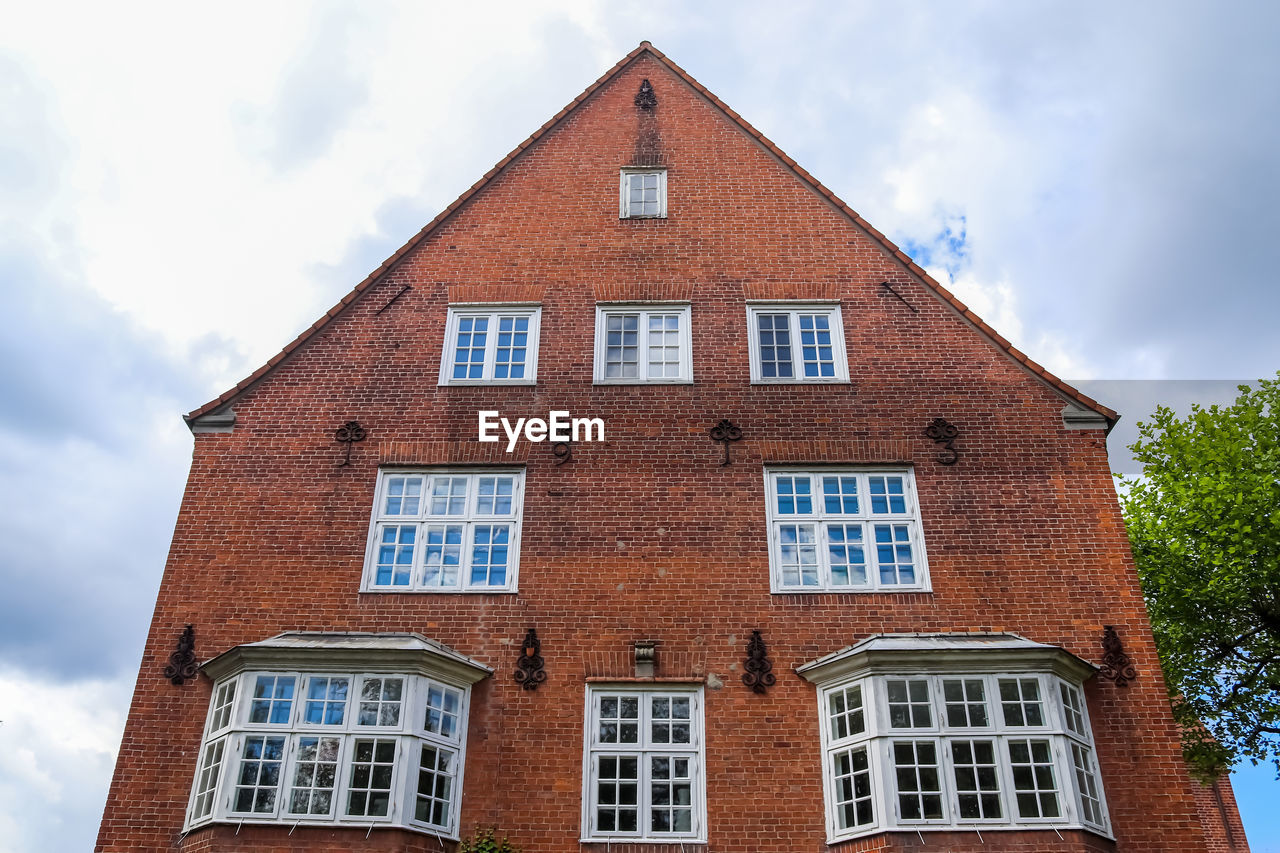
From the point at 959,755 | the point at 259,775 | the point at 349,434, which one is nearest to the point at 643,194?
the point at 349,434

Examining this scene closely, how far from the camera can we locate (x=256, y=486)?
46.5 ft

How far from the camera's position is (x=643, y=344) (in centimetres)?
1536

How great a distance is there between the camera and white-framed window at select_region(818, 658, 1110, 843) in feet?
35.9

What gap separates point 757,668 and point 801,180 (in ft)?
29.5

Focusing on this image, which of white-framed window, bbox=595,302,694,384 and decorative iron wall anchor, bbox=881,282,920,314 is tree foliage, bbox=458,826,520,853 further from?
decorative iron wall anchor, bbox=881,282,920,314

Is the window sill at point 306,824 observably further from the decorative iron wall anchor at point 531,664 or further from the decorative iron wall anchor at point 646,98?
the decorative iron wall anchor at point 646,98

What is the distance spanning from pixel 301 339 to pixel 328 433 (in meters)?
1.92

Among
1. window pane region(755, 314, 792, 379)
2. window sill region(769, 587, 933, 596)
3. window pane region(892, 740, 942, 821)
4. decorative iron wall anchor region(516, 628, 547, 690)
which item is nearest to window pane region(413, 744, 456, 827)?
decorative iron wall anchor region(516, 628, 547, 690)

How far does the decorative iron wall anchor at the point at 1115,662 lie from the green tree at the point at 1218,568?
6798 mm

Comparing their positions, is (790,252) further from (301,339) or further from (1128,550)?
(301,339)

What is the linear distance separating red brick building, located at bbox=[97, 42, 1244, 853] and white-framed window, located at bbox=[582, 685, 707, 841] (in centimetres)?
4

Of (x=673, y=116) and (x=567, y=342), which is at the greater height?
(x=673, y=116)

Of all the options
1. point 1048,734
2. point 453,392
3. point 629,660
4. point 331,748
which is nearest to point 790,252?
point 453,392

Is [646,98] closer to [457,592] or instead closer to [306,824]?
[457,592]
